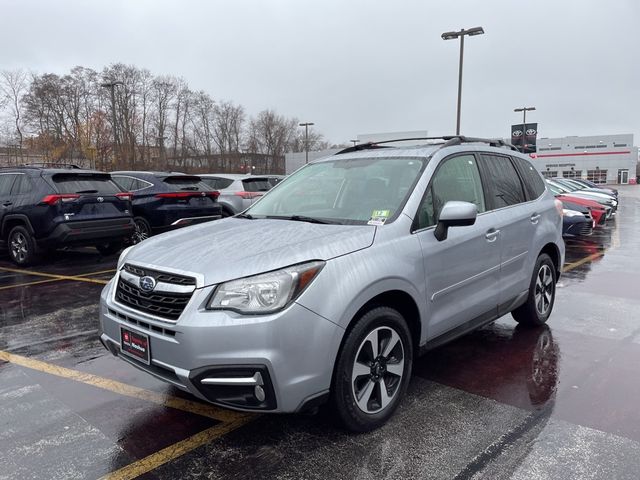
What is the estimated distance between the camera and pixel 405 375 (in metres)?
3.20

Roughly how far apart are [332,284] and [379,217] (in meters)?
0.81

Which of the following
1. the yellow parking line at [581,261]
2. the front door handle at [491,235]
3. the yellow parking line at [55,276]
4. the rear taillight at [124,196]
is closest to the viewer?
the front door handle at [491,235]

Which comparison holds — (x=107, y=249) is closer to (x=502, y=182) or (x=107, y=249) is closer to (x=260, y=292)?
(x=502, y=182)

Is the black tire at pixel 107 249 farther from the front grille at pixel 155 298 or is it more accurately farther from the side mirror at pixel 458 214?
the side mirror at pixel 458 214

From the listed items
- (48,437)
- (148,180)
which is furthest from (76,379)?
(148,180)

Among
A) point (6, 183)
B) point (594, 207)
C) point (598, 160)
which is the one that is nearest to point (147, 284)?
point (6, 183)

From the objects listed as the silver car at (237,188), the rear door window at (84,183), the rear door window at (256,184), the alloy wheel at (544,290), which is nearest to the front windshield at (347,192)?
the alloy wheel at (544,290)

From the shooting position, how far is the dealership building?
79.7 metres

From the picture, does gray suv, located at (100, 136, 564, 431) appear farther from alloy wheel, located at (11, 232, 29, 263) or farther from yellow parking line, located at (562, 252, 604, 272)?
alloy wheel, located at (11, 232, 29, 263)

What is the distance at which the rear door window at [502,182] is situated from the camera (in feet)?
14.1

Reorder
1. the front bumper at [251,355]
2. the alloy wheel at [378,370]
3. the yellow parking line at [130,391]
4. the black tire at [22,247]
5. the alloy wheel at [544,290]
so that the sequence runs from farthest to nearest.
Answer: the black tire at [22,247]
the alloy wheel at [544,290]
the yellow parking line at [130,391]
the alloy wheel at [378,370]
the front bumper at [251,355]

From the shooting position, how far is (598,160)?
80.6 meters

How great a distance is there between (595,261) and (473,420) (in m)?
7.51

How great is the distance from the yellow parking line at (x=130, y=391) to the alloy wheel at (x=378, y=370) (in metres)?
0.87
